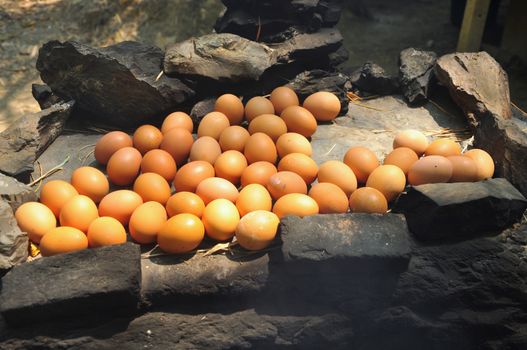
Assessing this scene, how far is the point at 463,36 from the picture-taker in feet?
17.2

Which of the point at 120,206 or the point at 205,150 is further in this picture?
the point at 205,150

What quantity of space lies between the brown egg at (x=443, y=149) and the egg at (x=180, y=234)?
1.39 meters

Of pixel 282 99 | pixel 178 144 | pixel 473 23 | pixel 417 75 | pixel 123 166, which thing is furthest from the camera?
pixel 473 23

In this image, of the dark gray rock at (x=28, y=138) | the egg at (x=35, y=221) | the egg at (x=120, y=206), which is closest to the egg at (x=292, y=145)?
the egg at (x=120, y=206)

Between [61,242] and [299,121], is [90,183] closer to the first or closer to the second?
[61,242]

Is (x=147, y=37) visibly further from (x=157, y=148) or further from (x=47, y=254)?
(x=47, y=254)

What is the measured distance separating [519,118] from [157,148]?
7.87 feet

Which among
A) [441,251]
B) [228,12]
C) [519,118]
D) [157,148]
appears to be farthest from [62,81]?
[519,118]

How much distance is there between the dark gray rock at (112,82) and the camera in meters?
3.34

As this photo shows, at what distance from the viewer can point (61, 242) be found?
2432mm

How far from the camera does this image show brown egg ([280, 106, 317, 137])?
3152mm

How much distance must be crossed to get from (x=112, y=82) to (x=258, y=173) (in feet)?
4.22

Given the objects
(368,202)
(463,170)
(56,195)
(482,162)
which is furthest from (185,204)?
(482,162)

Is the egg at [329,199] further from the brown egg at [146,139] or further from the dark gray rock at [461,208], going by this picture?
the brown egg at [146,139]
